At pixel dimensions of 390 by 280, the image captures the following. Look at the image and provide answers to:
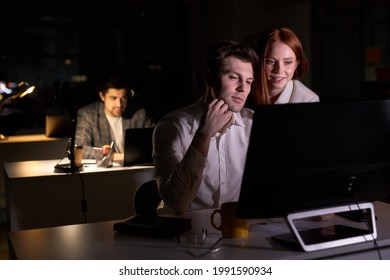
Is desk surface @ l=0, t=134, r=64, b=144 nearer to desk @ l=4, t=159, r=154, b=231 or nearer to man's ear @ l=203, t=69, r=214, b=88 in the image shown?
desk @ l=4, t=159, r=154, b=231

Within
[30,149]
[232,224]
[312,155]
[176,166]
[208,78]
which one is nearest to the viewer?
[312,155]

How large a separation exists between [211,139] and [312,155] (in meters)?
0.72

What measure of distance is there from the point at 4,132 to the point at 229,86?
3.80 meters

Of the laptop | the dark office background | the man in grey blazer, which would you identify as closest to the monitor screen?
the laptop

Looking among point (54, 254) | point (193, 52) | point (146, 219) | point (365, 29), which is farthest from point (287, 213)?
point (193, 52)

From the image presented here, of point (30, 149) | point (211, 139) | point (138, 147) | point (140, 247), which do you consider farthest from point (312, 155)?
point (30, 149)

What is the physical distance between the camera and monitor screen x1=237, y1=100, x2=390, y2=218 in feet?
4.85

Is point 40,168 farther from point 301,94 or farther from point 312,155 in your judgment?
point 312,155

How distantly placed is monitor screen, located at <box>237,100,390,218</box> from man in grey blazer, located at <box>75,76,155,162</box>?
2635 mm

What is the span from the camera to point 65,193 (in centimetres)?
330

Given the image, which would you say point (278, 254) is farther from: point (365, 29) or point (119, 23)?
point (119, 23)

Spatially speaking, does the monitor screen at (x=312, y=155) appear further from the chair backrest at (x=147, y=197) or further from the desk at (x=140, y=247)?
the chair backrest at (x=147, y=197)

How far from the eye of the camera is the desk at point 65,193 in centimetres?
320
